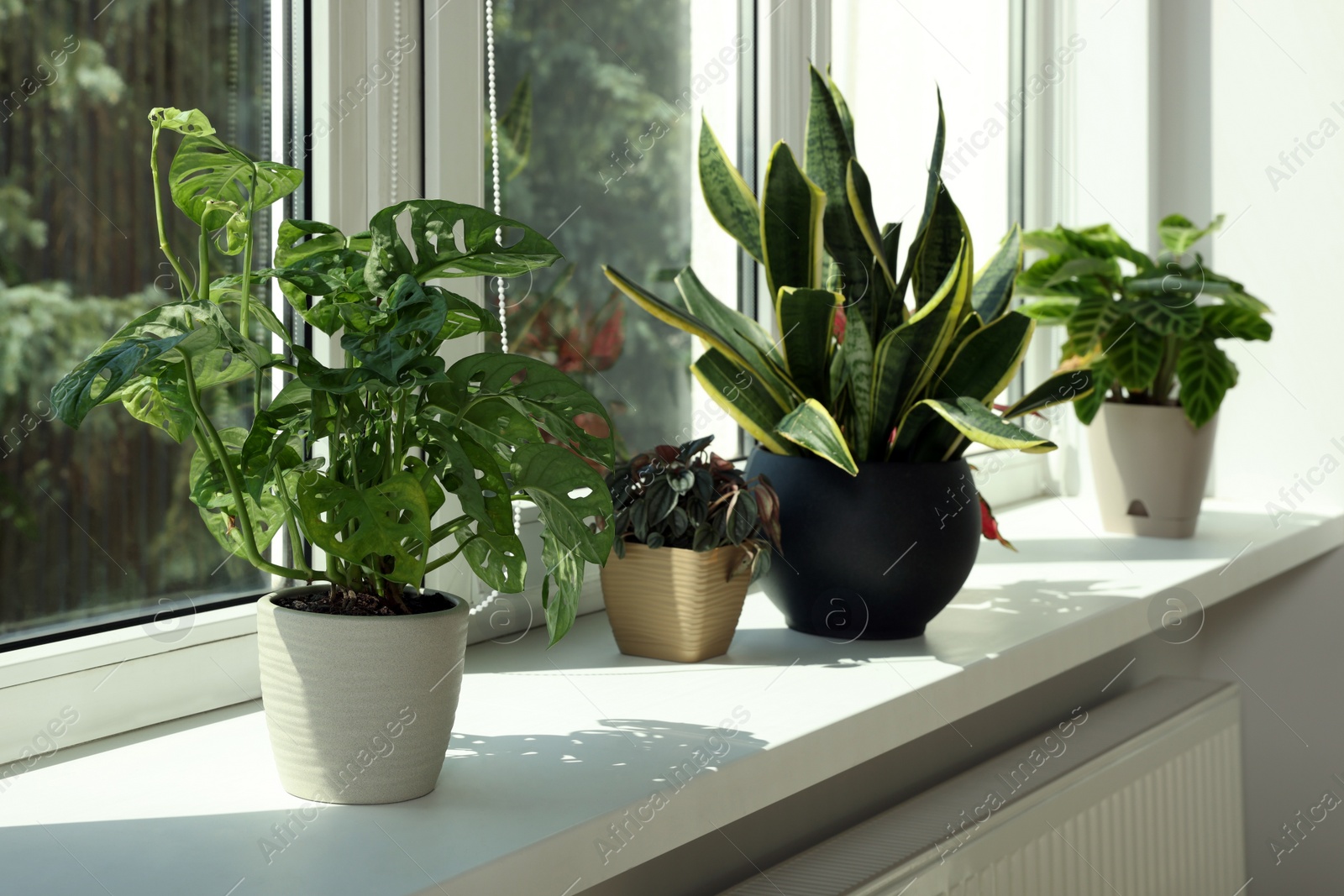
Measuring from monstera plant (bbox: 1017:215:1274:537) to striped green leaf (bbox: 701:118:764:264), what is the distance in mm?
680

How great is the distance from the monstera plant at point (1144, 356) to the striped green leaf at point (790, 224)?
26.4 inches

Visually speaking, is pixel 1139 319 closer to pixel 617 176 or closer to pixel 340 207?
pixel 617 176

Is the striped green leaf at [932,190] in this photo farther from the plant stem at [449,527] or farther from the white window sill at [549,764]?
the plant stem at [449,527]

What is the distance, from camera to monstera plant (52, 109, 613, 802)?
62 centimetres

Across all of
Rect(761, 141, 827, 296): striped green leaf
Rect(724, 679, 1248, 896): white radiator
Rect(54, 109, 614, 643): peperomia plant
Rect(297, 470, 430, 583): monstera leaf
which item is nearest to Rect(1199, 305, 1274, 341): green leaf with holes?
Rect(724, 679, 1248, 896): white radiator

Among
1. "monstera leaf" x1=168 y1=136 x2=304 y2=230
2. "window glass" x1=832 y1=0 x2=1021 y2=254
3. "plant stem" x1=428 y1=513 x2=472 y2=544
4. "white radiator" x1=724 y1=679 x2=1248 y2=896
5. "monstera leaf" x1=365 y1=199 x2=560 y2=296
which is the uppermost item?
"window glass" x1=832 y1=0 x2=1021 y2=254

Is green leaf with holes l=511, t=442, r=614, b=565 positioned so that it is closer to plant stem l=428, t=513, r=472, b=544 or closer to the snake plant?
plant stem l=428, t=513, r=472, b=544

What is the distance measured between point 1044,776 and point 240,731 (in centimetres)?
88

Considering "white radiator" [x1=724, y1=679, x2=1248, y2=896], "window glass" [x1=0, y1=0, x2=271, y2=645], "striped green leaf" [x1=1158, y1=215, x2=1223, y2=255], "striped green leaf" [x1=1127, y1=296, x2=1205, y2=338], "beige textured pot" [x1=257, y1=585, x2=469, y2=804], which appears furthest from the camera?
"striped green leaf" [x1=1158, y1=215, x2=1223, y2=255]

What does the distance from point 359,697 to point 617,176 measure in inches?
30.3

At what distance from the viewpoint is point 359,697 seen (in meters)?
0.65

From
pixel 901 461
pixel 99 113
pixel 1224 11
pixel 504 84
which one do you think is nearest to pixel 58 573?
pixel 99 113

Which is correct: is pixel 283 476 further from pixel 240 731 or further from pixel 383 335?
pixel 240 731

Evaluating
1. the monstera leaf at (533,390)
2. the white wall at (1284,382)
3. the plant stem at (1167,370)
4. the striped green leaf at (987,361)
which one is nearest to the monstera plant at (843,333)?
the striped green leaf at (987,361)
